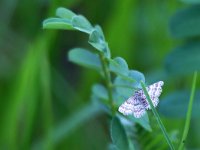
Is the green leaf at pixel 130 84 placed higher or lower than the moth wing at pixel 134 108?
higher

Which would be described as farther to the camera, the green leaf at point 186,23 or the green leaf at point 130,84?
the green leaf at point 186,23

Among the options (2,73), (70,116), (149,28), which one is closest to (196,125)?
(70,116)

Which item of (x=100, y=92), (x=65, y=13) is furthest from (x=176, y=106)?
(x=65, y=13)

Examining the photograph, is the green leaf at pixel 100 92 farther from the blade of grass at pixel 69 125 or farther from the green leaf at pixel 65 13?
the blade of grass at pixel 69 125

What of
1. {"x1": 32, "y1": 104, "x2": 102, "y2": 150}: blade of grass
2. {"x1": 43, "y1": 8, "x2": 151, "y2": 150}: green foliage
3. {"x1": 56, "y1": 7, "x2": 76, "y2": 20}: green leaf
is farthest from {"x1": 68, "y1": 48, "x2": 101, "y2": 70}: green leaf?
{"x1": 32, "y1": 104, "x2": 102, "y2": 150}: blade of grass

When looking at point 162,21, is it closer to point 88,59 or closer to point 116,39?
point 116,39

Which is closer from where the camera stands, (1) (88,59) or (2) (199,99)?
(1) (88,59)

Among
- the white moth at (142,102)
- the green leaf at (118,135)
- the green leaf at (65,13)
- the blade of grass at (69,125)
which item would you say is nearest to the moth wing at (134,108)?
the white moth at (142,102)

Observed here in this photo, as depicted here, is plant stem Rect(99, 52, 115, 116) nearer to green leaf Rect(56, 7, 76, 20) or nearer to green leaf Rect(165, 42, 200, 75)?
green leaf Rect(56, 7, 76, 20)
